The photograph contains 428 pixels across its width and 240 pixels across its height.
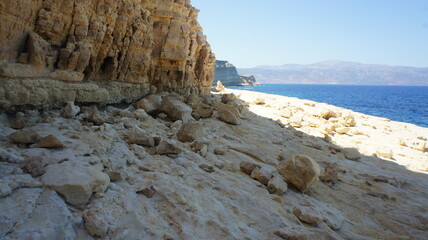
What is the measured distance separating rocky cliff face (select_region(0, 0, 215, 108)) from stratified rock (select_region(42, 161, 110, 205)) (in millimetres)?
1599

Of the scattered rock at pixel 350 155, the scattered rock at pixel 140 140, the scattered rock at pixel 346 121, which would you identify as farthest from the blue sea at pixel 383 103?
the scattered rock at pixel 140 140

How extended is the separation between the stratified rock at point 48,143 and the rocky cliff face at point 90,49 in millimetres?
959

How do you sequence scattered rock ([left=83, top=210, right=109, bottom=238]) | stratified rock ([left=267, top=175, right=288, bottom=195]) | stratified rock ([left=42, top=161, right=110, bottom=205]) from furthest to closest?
stratified rock ([left=267, top=175, right=288, bottom=195])
stratified rock ([left=42, top=161, right=110, bottom=205])
scattered rock ([left=83, top=210, right=109, bottom=238])

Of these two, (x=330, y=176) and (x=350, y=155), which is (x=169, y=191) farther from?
(x=350, y=155)

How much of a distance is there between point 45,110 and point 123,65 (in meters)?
2.12

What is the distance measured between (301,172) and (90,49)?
3889mm

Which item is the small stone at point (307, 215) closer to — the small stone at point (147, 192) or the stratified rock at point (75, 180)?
the small stone at point (147, 192)

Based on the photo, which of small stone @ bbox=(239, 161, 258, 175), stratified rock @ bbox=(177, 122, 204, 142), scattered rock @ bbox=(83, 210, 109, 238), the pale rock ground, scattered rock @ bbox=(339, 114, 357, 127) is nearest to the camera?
scattered rock @ bbox=(83, 210, 109, 238)

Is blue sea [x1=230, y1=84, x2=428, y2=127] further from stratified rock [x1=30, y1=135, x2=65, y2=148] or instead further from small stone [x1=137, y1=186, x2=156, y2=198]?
stratified rock [x1=30, y1=135, x2=65, y2=148]

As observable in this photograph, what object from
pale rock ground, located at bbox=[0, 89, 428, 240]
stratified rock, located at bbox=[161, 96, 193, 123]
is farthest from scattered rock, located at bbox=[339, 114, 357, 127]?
stratified rock, located at bbox=[161, 96, 193, 123]

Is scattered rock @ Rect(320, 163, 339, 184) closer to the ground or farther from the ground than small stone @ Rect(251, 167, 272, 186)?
closer to the ground

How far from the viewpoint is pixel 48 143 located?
3014 millimetres

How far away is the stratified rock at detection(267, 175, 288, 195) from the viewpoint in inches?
147

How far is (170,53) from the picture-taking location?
23.8 ft
